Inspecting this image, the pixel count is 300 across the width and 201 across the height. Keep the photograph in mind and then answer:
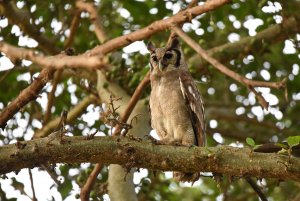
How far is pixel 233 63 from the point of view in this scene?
18.7 ft

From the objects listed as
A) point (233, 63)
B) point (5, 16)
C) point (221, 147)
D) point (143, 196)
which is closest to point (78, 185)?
point (143, 196)

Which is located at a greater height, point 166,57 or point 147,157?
point 147,157

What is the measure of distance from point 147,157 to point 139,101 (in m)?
2.28

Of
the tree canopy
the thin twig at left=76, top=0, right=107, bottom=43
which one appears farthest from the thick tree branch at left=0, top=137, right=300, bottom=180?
the thin twig at left=76, top=0, right=107, bottom=43

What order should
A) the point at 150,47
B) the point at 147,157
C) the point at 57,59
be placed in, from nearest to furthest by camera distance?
the point at 57,59 < the point at 147,157 < the point at 150,47

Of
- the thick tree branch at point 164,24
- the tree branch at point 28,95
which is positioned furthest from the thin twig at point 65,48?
the tree branch at point 28,95

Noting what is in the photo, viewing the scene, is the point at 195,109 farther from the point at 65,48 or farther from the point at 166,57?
the point at 65,48

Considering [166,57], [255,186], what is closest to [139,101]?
[166,57]

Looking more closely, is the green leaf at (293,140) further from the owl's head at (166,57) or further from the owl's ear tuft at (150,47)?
the owl's ear tuft at (150,47)

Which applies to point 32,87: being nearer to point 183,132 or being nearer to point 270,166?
point 270,166

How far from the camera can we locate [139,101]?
5336 millimetres

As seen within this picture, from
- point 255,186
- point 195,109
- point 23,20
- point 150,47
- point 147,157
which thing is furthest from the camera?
point 150,47

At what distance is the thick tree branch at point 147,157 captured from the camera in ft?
9.50

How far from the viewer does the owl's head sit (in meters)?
5.08
